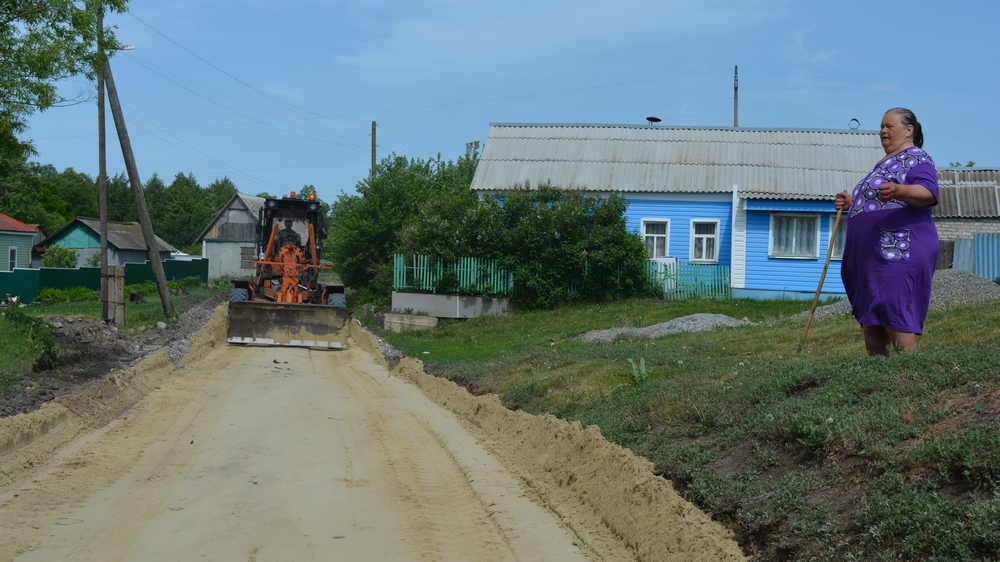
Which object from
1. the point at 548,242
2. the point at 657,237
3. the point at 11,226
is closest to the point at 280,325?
the point at 548,242

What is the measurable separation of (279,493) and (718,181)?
24.2m

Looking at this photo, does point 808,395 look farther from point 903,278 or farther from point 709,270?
point 709,270

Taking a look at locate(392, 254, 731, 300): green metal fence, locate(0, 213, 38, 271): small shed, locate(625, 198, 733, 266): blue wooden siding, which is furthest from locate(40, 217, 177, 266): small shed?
locate(625, 198, 733, 266): blue wooden siding

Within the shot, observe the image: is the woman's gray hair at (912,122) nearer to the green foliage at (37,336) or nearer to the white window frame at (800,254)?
the green foliage at (37,336)

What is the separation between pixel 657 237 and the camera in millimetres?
28859

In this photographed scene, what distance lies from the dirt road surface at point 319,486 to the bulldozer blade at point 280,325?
688 centimetres

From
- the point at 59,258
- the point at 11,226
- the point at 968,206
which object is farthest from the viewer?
→ the point at 59,258

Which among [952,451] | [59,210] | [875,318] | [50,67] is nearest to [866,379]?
[875,318]

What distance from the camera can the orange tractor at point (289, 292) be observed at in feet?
61.0

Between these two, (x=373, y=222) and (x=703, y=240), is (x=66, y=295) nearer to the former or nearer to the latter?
(x=373, y=222)

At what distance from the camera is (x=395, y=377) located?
49.4ft

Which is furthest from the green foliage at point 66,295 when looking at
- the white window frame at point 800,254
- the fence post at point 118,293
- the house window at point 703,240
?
the white window frame at point 800,254

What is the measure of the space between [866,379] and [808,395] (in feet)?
1.47

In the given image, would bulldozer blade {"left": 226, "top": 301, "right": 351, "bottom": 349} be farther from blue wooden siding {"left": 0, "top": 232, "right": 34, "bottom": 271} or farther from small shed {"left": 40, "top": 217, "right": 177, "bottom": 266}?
small shed {"left": 40, "top": 217, "right": 177, "bottom": 266}
